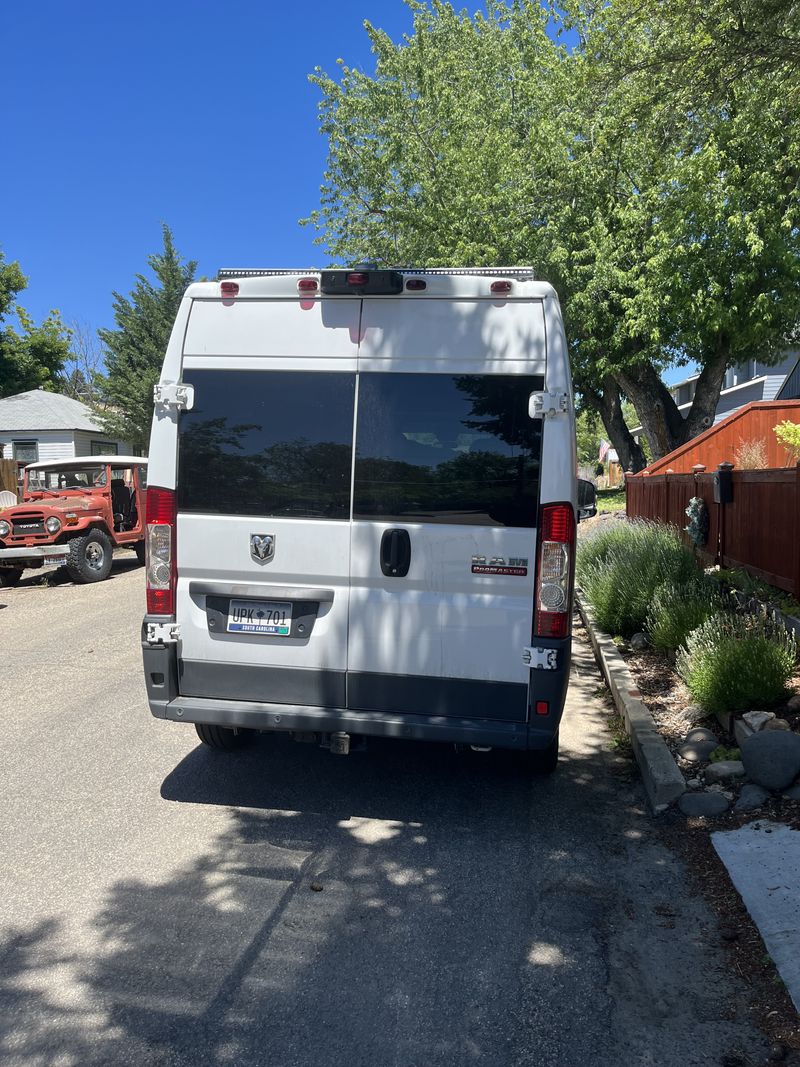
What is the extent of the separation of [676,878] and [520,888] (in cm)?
76

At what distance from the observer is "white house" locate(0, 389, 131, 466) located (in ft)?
111

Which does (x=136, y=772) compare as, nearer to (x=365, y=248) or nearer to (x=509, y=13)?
(x=365, y=248)

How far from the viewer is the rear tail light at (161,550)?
4.77m

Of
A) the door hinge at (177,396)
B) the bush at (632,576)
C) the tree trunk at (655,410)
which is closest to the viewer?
the door hinge at (177,396)

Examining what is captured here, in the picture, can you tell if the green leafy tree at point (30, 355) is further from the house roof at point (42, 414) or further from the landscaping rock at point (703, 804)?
the landscaping rock at point (703, 804)

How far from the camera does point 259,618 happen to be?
473 cm

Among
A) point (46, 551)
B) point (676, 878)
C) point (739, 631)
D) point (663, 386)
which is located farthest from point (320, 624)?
point (663, 386)

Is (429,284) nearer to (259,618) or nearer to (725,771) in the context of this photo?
(259,618)

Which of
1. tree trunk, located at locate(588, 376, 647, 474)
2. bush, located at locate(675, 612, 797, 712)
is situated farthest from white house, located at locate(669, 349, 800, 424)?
bush, located at locate(675, 612, 797, 712)

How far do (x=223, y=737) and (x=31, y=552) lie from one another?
9.78 meters

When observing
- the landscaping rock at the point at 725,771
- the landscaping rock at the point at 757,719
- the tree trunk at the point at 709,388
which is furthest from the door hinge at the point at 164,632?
the tree trunk at the point at 709,388

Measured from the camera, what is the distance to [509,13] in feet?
90.0

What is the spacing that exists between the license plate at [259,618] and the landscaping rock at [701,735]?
2.81 metres

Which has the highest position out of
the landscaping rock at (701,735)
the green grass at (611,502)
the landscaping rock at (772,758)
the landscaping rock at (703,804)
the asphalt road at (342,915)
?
the green grass at (611,502)
